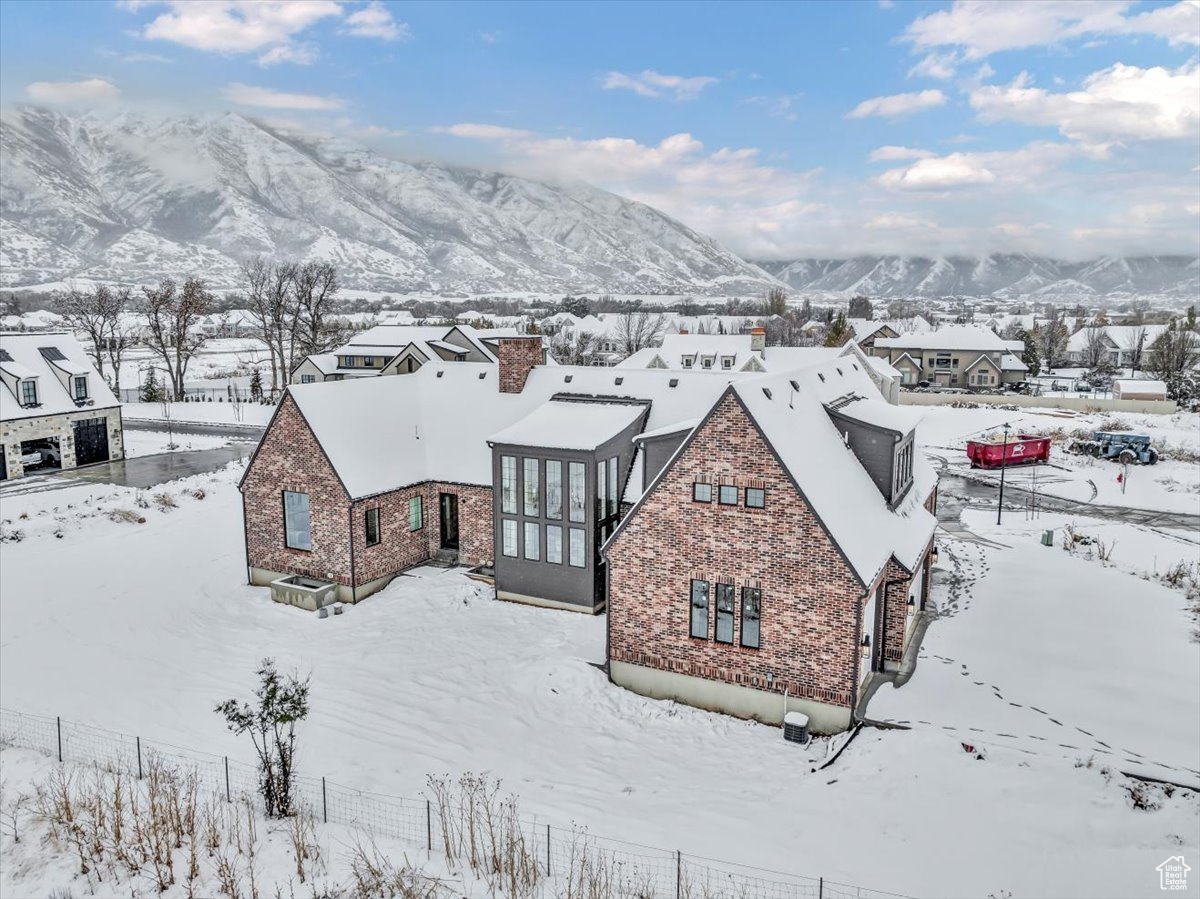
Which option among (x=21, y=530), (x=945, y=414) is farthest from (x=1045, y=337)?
(x=21, y=530)

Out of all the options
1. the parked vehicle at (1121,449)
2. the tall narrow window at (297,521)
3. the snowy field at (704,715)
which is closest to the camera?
the snowy field at (704,715)

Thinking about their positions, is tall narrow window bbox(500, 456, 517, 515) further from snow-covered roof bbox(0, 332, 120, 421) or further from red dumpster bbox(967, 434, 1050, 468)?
red dumpster bbox(967, 434, 1050, 468)

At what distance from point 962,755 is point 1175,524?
28.6 metres

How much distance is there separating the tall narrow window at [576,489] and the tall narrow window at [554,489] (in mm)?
260

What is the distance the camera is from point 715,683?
18.1 meters

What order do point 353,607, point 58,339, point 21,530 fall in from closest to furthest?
point 353,607 → point 21,530 → point 58,339

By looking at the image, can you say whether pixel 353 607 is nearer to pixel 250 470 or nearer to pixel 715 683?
pixel 250 470

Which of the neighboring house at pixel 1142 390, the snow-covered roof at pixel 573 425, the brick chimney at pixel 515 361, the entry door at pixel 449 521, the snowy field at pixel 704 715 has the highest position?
the brick chimney at pixel 515 361

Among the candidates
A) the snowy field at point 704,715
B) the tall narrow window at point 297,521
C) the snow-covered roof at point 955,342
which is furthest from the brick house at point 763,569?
the snow-covered roof at point 955,342

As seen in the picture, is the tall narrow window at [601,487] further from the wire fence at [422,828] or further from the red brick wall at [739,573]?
the wire fence at [422,828]

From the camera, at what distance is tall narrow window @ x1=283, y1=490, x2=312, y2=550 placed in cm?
2555

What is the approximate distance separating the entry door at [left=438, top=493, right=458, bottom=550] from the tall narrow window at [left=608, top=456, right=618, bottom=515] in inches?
269

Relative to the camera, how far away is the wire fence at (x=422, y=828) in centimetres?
1192

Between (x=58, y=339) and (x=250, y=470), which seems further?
(x=58, y=339)
